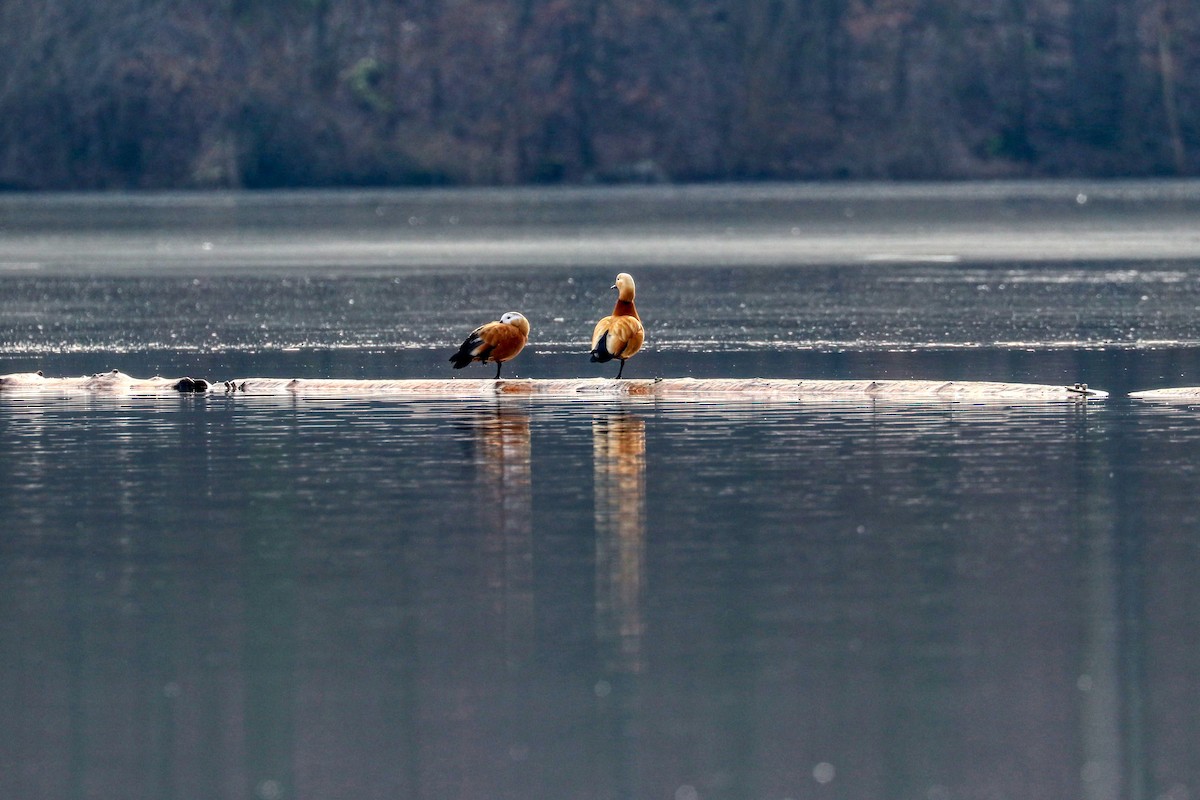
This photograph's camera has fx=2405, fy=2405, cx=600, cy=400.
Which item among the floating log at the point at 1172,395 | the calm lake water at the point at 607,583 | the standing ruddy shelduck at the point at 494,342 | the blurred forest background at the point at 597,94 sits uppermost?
the blurred forest background at the point at 597,94

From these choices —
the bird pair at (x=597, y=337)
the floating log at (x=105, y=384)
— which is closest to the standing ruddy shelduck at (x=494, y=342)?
the bird pair at (x=597, y=337)

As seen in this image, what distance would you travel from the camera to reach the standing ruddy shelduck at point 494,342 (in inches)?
949

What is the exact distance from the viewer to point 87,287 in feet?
161

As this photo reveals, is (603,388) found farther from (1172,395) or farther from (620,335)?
(1172,395)

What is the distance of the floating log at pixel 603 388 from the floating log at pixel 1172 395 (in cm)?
41

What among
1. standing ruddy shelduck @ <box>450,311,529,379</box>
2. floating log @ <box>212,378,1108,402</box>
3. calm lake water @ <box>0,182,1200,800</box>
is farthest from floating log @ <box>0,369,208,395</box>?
standing ruddy shelduck @ <box>450,311,529,379</box>

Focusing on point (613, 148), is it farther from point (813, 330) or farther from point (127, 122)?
point (813, 330)

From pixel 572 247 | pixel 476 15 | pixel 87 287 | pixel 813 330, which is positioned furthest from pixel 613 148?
pixel 813 330

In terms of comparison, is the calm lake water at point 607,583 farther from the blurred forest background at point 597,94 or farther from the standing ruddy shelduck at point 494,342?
the blurred forest background at point 597,94

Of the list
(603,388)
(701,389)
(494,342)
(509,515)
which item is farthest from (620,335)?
(509,515)

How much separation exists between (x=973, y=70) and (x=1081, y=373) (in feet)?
498

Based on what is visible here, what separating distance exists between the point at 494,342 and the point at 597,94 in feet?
490

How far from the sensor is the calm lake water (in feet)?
33.5

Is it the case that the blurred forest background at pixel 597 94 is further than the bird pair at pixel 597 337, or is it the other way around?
the blurred forest background at pixel 597 94
